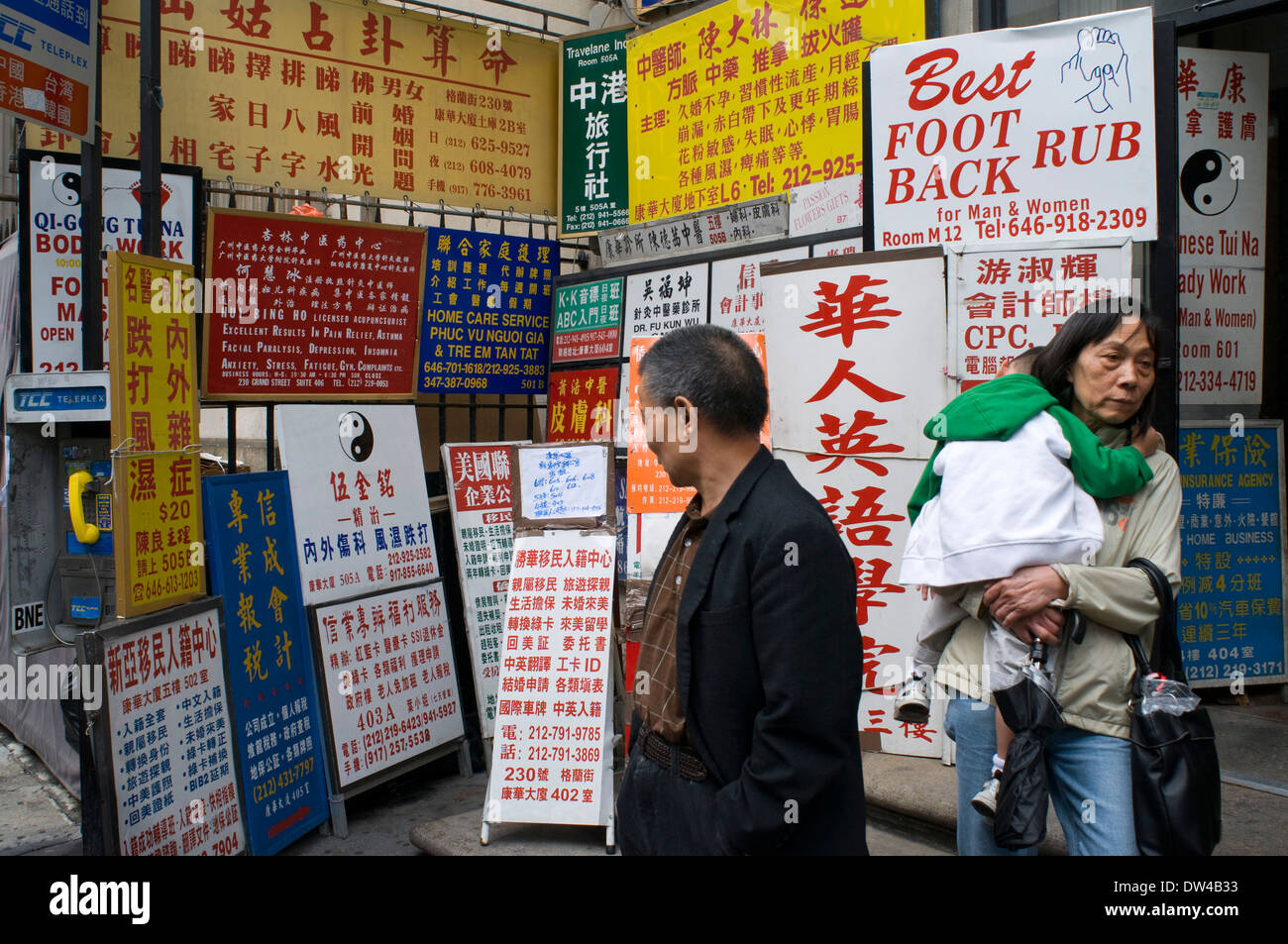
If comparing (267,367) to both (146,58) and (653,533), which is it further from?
(653,533)

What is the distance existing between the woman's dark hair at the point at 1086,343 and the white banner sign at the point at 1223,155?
3.70m

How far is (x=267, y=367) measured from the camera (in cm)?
609

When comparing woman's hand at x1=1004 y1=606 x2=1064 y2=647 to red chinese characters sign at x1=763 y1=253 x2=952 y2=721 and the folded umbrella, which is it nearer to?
the folded umbrella

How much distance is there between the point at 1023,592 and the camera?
8.37 ft

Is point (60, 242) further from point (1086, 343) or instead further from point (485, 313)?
point (1086, 343)

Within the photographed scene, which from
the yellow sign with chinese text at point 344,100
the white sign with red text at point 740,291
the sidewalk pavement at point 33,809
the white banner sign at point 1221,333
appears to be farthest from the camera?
the white sign with red text at point 740,291

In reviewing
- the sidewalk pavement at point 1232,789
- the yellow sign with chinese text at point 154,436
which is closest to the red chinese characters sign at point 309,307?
the yellow sign with chinese text at point 154,436

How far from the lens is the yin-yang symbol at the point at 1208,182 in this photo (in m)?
5.88

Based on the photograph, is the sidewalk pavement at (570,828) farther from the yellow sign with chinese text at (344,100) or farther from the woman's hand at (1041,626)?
the yellow sign with chinese text at (344,100)

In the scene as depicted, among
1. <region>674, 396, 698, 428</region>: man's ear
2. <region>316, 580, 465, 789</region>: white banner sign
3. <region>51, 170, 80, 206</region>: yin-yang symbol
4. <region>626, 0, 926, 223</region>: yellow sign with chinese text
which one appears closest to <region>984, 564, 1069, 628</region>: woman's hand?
<region>674, 396, 698, 428</region>: man's ear

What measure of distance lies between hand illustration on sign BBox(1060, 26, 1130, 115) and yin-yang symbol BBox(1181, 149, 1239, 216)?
1905 mm

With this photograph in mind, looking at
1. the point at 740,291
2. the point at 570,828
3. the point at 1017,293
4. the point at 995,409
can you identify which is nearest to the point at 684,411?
the point at 995,409

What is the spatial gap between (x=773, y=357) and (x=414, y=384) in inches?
109

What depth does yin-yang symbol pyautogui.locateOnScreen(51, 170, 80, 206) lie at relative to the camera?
18.7 feet
